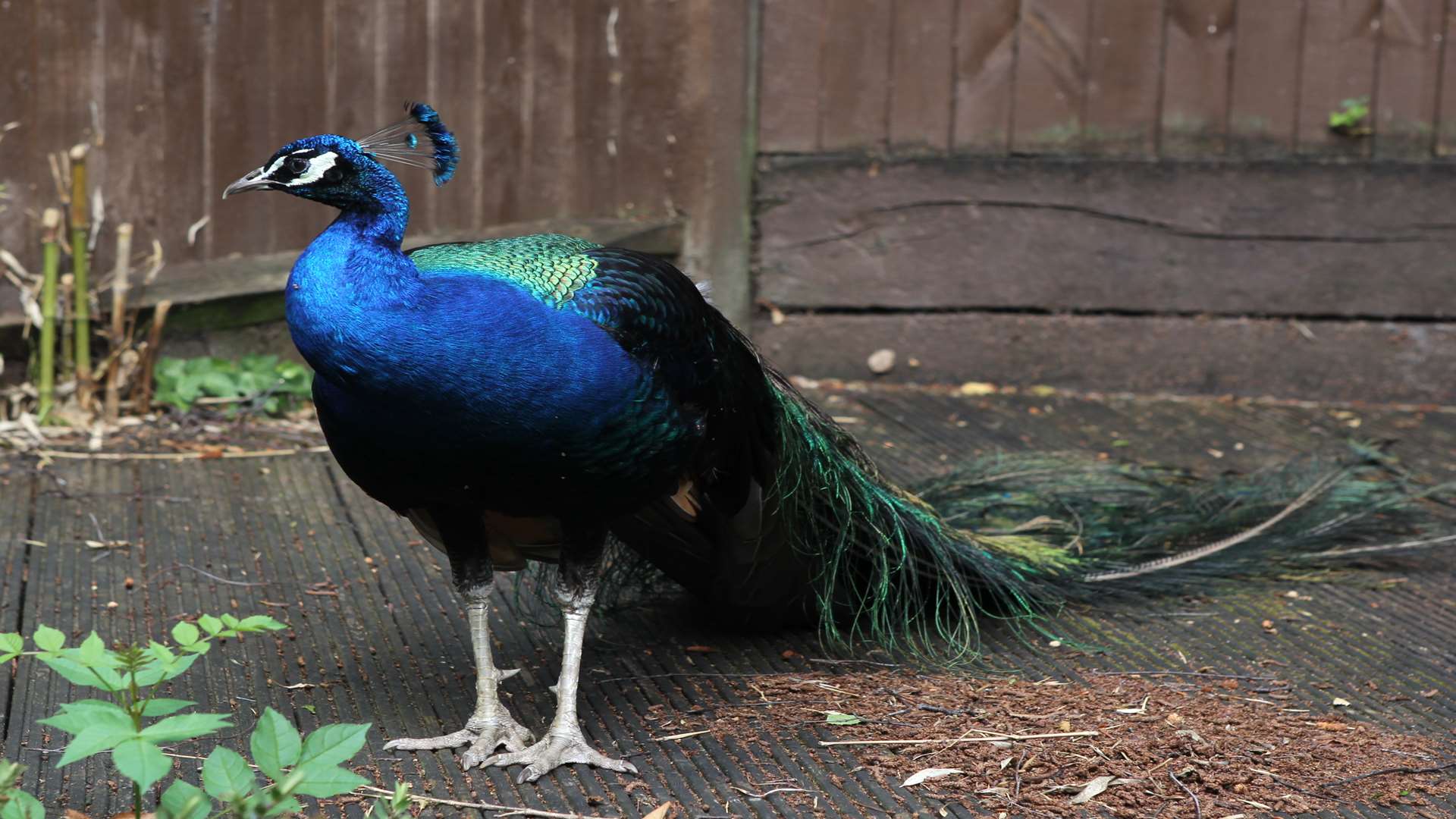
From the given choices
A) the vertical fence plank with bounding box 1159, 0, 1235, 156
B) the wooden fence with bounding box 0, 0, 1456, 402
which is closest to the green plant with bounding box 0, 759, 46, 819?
the wooden fence with bounding box 0, 0, 1456, 402

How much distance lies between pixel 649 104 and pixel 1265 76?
222 cm

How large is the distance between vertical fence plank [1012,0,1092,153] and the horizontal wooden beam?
1337 millimetres

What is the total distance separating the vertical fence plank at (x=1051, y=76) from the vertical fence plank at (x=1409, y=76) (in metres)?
1.04

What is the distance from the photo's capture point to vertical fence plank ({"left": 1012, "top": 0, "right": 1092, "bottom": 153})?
5680 mm

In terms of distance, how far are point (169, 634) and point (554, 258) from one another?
1.36m

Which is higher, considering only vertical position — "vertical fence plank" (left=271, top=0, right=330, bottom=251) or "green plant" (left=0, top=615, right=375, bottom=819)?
"vertical fence plank" (left=271, top=0, right=330, bottom=251)

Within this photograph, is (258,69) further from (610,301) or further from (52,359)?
(610,301)

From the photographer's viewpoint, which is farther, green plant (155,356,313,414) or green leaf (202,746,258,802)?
green plant (155,356,313,414)

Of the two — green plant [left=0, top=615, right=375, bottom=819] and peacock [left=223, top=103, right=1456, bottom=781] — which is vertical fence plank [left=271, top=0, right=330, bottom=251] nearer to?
peacock [left=223, top=103, right=1456, bottom=781]

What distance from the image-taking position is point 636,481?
293 cm

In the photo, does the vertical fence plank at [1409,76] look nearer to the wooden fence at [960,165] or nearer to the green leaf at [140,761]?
the wooden fence at [960,165]

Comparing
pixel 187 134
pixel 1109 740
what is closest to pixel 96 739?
pixel 1109 740

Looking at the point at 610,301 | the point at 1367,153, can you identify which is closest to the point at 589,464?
the point at 610,301

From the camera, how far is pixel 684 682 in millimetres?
3383
